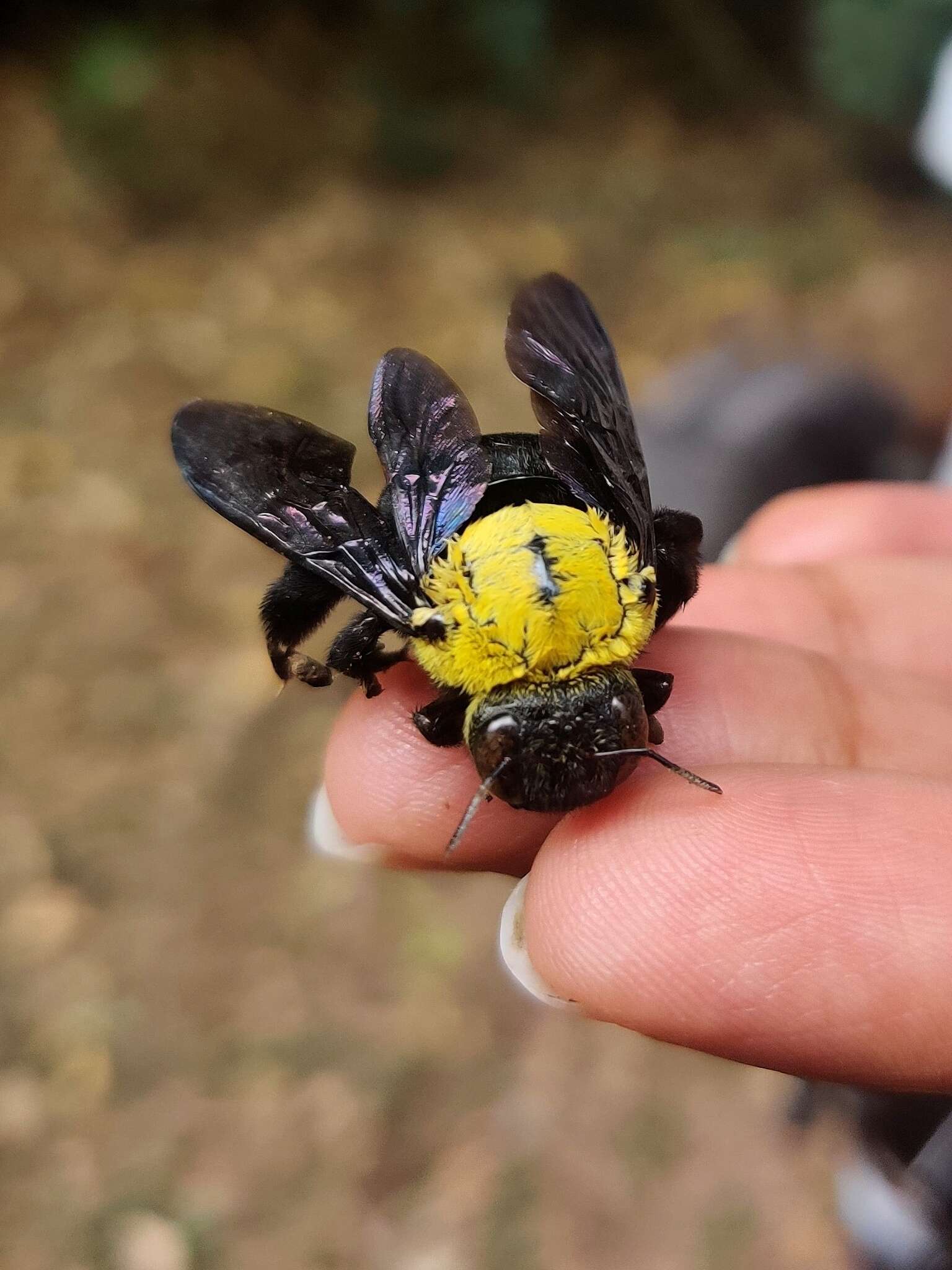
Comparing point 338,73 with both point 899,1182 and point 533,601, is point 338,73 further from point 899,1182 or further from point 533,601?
point 899,1182

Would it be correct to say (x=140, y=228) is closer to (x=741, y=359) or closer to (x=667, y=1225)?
(x=741, y=359)

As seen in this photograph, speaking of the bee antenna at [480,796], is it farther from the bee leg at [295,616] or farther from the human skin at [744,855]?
the bee leg at [295,616]

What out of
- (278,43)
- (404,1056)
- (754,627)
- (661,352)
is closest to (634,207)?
(661,352)

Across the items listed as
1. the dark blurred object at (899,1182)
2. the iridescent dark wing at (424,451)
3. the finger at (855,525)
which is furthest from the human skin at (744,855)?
the dark blurred object at (899,1182)

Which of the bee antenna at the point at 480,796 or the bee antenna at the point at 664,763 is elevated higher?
the bee antenna at the point at 664,763

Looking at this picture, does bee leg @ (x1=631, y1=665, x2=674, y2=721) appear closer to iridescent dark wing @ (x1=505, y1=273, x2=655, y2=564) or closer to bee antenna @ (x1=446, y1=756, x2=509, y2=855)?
iridescent dark wing @ (x1=505, y1=273, x2=655, y2=564)

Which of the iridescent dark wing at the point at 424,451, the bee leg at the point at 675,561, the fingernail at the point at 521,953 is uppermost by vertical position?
the iridescent dark wing at the point at 424,451

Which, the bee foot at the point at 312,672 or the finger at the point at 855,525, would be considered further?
the finger at the point at 855,525
